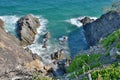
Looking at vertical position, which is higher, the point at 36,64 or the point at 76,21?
the point at 76,21

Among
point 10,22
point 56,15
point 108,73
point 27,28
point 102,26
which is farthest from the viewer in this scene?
point 56,15

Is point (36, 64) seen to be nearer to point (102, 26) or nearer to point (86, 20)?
point (102, 26)

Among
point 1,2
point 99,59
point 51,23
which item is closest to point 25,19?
point 51,23

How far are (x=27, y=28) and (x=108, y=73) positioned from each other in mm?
59102

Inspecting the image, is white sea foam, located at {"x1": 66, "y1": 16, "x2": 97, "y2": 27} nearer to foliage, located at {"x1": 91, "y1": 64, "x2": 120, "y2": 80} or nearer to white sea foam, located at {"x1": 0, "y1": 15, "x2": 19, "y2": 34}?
white sea foam, located at {"x1": 0, "y1": 15, "x2": 19, "y2": 34}

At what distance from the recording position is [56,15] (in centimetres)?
9238

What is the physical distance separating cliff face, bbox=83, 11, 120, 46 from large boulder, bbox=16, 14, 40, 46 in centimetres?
1240

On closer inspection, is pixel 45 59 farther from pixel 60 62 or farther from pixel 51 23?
pixel 51 23

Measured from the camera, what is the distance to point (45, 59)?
7269 cm

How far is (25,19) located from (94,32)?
16.3m

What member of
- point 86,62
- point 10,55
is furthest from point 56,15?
point 86,62

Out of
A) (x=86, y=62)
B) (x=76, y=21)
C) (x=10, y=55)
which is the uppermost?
(x=76, y=21)

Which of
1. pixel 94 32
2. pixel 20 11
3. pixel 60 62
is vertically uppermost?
pixel 20 11

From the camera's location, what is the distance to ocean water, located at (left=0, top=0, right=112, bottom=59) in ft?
263
